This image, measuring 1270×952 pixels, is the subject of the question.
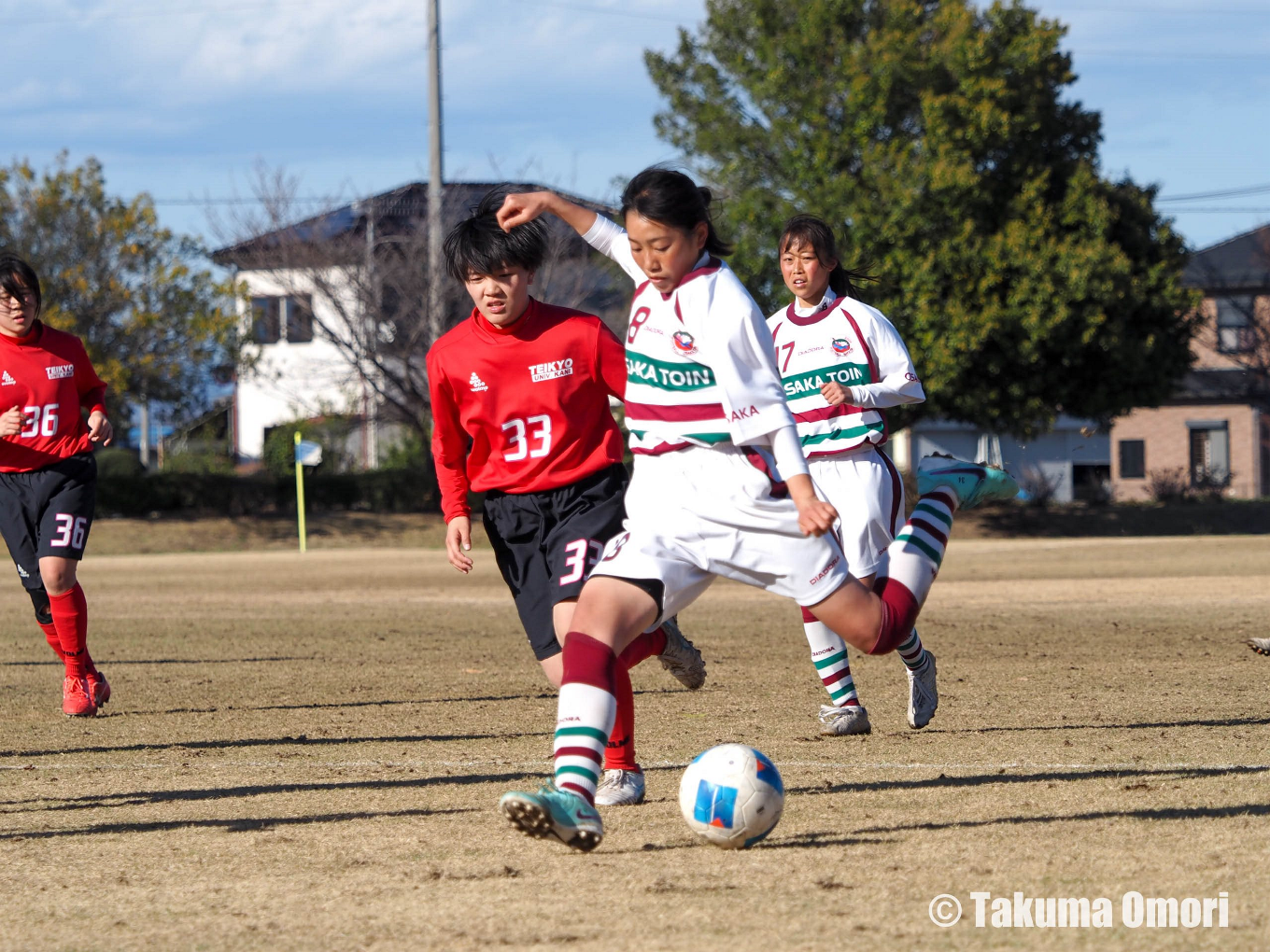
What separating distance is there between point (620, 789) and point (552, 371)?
151 cm

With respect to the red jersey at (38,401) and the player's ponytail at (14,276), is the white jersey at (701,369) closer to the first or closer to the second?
the red jersey at (38,401)

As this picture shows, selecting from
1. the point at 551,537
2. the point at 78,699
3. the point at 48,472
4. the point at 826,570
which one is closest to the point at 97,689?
the point at 78,699

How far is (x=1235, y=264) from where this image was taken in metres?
50.0

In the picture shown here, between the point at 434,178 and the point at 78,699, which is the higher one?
the point at 434,178

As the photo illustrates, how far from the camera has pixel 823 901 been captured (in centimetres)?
358

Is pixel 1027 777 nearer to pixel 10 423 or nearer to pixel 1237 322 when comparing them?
pixel 10 423

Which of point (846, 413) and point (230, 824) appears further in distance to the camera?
point (846, 413)

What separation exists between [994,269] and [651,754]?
25572 millimetres

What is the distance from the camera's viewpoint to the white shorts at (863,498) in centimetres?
617

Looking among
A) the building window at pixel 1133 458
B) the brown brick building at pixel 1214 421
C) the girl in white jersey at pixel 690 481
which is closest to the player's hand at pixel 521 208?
the girl in white jersey at pixel 690 481

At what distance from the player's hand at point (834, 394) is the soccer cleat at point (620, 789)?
70.6 inches

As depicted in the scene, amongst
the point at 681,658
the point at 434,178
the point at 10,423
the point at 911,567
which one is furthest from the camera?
the point at 434,178

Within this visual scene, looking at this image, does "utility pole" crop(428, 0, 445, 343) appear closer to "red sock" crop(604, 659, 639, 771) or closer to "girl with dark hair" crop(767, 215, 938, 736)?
"girl with dark hair" crop(767, 215, 938, 736)

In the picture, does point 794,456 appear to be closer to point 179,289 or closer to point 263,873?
point 263,873
